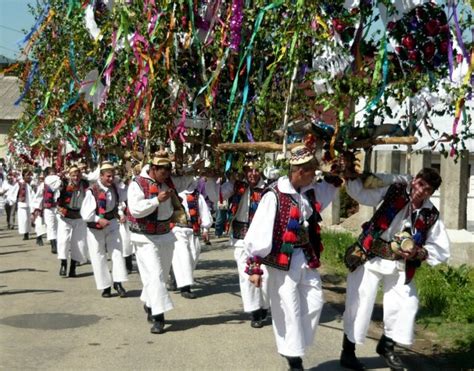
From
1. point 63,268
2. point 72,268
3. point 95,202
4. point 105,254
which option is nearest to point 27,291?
point 105,254

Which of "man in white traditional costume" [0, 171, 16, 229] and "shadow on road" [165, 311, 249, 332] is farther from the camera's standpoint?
"man in white traditional costume" [0, 171, 16, 229]

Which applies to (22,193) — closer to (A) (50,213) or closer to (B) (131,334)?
(A) (50,213)

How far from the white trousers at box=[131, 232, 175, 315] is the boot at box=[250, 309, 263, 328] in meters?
0.88

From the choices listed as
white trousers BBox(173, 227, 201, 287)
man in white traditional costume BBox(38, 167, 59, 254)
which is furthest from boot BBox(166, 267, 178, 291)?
man in white traditional costume BBox(38, 167, 59, 254)

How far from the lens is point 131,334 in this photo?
27.5ft

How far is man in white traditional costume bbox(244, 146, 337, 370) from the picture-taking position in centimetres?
656

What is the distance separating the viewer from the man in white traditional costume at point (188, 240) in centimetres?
1109

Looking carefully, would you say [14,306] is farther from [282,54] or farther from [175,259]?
[282,54]

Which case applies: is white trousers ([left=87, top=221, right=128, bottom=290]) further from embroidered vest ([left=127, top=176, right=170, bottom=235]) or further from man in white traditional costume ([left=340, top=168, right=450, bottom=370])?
man in white traditional costume ([left=340, top=168, right=450, bottom=370])

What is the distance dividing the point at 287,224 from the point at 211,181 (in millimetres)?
3294

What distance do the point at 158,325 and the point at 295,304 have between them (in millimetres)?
2368

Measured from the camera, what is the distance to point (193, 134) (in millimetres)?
9773

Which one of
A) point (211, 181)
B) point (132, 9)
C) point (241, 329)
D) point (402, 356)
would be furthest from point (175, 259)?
point (402, 356)

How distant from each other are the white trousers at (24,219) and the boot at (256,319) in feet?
41.9
